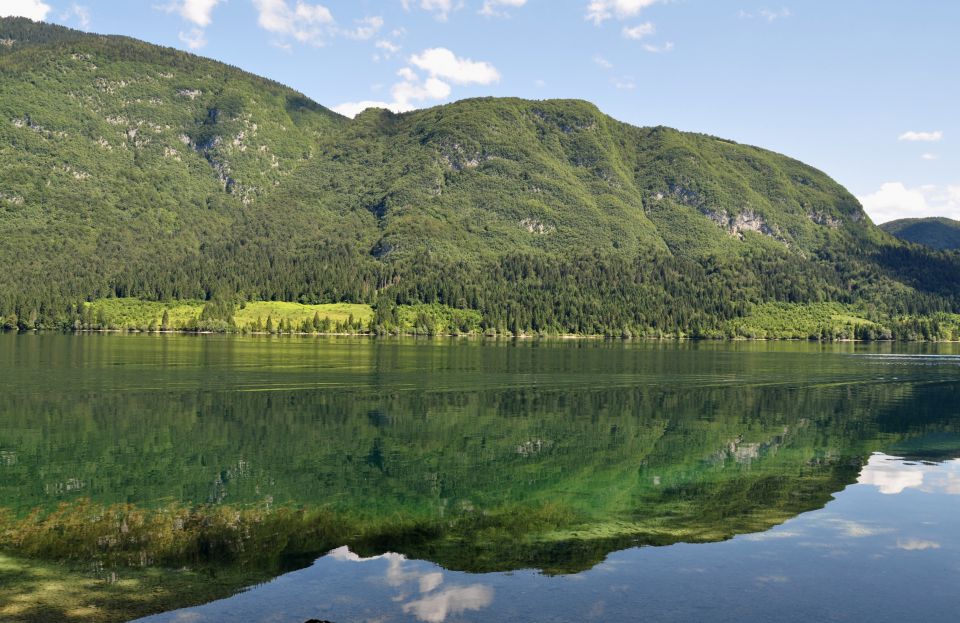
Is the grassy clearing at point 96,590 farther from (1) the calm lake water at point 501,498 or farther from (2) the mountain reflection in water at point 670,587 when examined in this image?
(2) the mountain reflection in water at point 670,587

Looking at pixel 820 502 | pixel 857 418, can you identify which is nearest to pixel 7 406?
pixel 820 502

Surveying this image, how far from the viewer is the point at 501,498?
39.8 m

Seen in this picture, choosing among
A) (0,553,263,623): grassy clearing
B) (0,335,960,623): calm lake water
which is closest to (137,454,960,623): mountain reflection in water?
(0,335,960,623): calm lake water

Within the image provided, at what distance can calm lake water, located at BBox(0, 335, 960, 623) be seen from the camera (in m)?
26.4

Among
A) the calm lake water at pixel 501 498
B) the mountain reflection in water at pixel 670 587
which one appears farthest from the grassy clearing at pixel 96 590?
the mountain reflection in water at pixel 670 587

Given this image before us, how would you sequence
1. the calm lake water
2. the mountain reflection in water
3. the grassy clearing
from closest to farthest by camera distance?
the grassy clearing → the mountain reflection in water → the calm lake water

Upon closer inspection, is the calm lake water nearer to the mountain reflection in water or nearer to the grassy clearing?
the mountain reflection in water

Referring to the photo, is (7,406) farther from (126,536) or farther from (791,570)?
(791,570)

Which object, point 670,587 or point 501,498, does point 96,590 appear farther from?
point 501,498

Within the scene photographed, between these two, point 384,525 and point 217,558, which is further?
point 384,525

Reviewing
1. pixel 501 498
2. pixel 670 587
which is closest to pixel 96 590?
pixel 670 587

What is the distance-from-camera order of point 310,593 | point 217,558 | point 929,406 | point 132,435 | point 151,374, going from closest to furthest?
point 310,593 → point 217,558 → point 132,435 → point 929,406 → point 151,374

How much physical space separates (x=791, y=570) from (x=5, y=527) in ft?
104

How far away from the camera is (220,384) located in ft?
297
